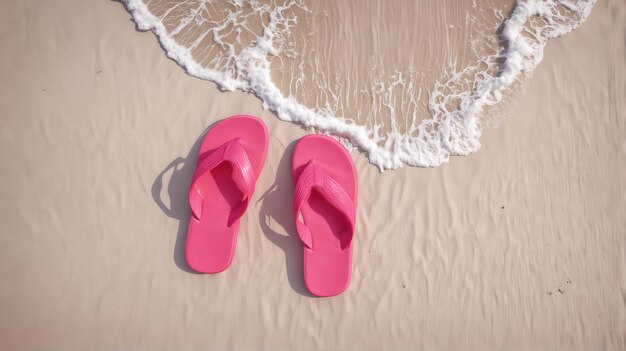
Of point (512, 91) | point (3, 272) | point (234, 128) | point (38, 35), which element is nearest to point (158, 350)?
point (3, 272)

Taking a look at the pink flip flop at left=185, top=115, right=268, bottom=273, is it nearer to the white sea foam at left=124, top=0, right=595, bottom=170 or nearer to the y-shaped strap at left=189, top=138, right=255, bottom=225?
the y-shaped strap at left=189, top=138, right=255, bottom=225

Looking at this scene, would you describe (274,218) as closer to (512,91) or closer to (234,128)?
(234,128)

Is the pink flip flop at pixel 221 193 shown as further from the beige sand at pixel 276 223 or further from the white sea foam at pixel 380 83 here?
the white sea foam at pixel 380 83

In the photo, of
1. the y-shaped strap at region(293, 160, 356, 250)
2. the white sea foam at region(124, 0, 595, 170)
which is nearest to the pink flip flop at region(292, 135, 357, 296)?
the y-shaped strap at region(293, 160, 356, 250)

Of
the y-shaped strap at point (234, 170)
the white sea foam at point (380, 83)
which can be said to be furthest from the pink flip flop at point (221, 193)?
the white sea foam at point (380, 83)

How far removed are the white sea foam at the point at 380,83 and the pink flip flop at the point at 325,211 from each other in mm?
131

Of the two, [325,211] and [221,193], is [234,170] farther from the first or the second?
[325,211]

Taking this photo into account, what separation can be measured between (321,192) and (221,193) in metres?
0.50

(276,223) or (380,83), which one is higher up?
(380,83)

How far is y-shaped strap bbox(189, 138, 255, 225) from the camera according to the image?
178 centimetres

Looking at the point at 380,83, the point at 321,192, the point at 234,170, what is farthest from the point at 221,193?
the point at 380,83

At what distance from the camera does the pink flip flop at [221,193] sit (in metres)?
1.88

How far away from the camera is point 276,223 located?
1941 mm

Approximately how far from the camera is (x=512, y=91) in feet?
6.54
